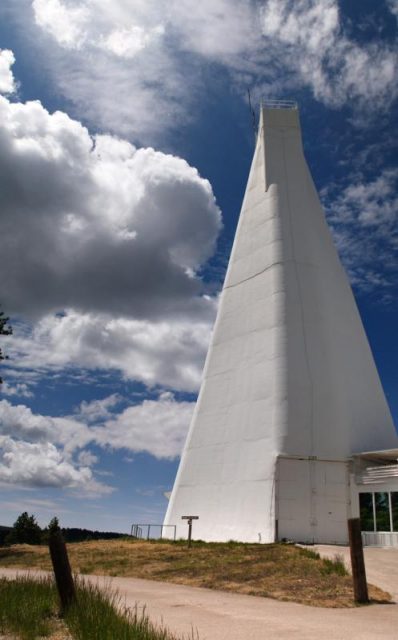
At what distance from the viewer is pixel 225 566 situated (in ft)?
53.7

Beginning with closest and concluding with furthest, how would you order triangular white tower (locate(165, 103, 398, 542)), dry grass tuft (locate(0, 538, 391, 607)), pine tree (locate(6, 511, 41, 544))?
dry grass tuft (locate(0, 538, 391, 607))
triangular white tower (locate(165, 103, 398, 542))
pine tree (locate(6, 511, 41, 544))

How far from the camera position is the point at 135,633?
795 centimetres

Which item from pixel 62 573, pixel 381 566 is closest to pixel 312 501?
pixel 381 566

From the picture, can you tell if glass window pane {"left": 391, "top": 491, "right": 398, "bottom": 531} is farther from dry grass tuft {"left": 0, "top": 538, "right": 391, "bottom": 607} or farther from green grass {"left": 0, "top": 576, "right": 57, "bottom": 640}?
green grass {"left": 0, "top": 576, "right": 57, "bottom": 640}

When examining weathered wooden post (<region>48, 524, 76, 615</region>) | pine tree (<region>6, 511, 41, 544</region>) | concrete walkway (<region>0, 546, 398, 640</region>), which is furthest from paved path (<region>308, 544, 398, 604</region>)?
pine tree (<region>6, 511, 41, 544</region>)

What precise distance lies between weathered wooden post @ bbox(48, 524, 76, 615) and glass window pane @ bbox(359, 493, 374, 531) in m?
15.4

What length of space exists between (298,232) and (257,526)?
1456 centimetres

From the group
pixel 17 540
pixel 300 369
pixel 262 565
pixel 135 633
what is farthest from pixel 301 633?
pixel 17 540

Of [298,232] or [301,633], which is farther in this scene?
[298,232]

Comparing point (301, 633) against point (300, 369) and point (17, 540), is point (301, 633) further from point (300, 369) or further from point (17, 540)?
point (17, 540)

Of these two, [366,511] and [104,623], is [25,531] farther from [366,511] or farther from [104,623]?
[104,623]

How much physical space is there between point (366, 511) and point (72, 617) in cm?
1653

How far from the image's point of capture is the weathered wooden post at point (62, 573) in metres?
10.5

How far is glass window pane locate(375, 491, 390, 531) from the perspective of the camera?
73.8ft
